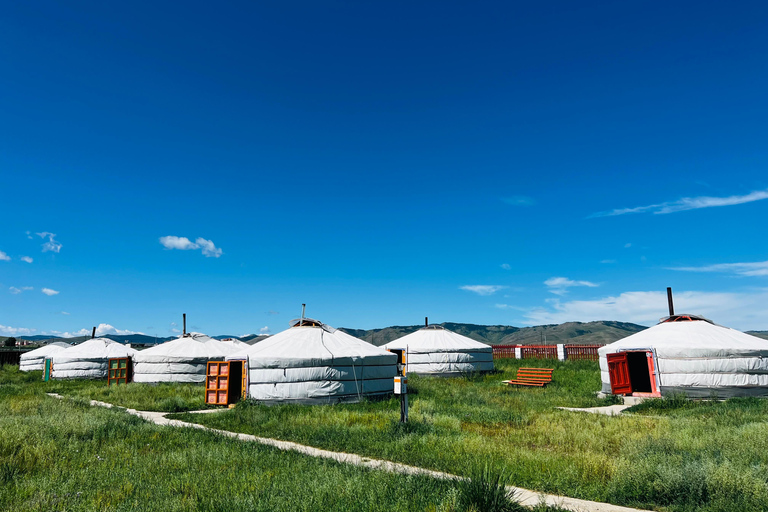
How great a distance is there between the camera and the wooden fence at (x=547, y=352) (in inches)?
1054

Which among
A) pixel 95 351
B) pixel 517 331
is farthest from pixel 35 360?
pixel 517 331

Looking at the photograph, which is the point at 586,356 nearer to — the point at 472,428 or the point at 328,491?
the point at 472,428

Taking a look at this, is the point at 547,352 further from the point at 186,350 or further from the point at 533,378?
the point at 186,350

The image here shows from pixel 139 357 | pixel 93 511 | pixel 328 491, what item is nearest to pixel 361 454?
pixel 328 491

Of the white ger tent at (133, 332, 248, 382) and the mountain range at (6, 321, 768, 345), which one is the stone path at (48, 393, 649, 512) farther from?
the mountain range at (6, 321, 768, 345)

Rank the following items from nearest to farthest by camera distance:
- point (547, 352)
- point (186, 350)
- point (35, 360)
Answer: point (186, 350) < point (547, 352) < point (35, 360)

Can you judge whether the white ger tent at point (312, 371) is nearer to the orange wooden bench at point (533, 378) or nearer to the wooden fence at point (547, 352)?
the orange wooden bench at point (533, 378)

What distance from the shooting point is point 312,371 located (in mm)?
14000

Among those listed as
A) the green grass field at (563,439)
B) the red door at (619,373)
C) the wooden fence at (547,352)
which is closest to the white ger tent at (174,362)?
the green grass field at (563,439)

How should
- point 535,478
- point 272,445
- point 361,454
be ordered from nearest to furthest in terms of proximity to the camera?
point 535,478
point 361,454
point 272,445

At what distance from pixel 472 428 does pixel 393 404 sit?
164 inches

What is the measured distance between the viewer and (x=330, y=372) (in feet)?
46.2

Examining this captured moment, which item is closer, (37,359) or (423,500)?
(423,500)

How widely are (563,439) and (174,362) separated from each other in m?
18.3
